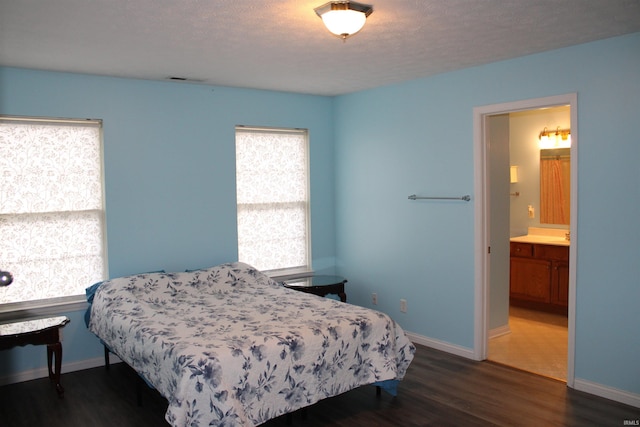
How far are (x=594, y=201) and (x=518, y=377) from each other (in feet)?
4.61

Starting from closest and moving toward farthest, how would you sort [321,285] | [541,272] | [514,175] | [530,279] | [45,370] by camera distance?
[45,370], [321,285], [541,272], [530,279], [514,175]

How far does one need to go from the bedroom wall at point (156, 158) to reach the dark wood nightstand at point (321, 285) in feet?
2.23

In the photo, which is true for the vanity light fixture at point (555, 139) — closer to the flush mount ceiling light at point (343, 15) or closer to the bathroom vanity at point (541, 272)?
the bathroom vanity at point (541, 272)

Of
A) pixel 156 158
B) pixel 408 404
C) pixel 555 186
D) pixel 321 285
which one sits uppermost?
pixel 156 158

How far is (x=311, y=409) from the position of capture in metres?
3.46

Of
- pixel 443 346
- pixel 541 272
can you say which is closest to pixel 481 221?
pixel 443 346

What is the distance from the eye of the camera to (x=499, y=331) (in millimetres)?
5035

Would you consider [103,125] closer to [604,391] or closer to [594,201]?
[594,201]

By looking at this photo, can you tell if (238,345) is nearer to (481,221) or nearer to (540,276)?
(481,221)

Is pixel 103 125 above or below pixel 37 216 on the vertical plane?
above

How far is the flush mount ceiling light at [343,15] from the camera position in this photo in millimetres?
2584

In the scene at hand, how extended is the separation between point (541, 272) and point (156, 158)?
406cm

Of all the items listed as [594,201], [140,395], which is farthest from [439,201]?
[140,395]

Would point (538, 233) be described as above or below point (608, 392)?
above
